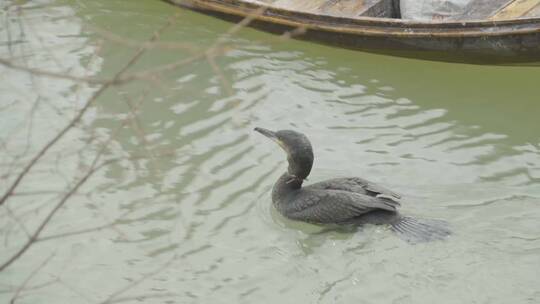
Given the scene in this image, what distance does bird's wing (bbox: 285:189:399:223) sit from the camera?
6.54 metres

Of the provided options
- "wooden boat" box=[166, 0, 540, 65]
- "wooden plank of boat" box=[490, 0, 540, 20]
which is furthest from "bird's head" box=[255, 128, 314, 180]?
"wooden plank of boat" box=[490, 0, 540, 20]

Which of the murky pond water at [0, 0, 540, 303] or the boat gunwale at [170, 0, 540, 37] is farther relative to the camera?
the boat gunwale at [170, 0, 540, 37]

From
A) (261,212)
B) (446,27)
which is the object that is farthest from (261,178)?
(446,27)

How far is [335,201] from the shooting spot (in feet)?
21.7

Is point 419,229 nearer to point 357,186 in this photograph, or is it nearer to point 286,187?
point 357,186

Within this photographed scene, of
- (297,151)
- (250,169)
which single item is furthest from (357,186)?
(250,169)

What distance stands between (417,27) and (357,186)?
242 centimetres

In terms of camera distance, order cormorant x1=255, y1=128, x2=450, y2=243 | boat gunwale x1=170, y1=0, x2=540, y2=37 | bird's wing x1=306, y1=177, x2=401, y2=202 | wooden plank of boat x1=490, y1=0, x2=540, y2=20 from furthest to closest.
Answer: wooden plank of boat x1=490, y1=0, x2=540, y2=20, boat gunwale x1=170, y1=0, x2=540, y2=37, bird's wing x1=306, y1=177, x2=401, y2=202, cormorant x1=255, y1=128, x2=450, y2=243

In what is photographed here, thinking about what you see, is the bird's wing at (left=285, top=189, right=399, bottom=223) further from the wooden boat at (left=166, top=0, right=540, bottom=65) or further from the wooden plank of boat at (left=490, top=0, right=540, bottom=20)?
the wooden plank of boat at (left=490, top=0, right=540, bottom=20)

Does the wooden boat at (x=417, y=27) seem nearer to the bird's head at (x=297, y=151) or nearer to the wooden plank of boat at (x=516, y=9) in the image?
the wooden plank of boat at (x=516, y=9)

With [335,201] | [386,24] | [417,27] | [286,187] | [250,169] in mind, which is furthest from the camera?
[386,24]

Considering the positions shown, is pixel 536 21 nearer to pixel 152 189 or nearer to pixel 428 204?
pixel 428 204

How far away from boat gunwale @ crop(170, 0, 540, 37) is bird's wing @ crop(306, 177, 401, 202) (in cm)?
165

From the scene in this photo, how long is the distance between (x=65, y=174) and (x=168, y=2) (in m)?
3.54
